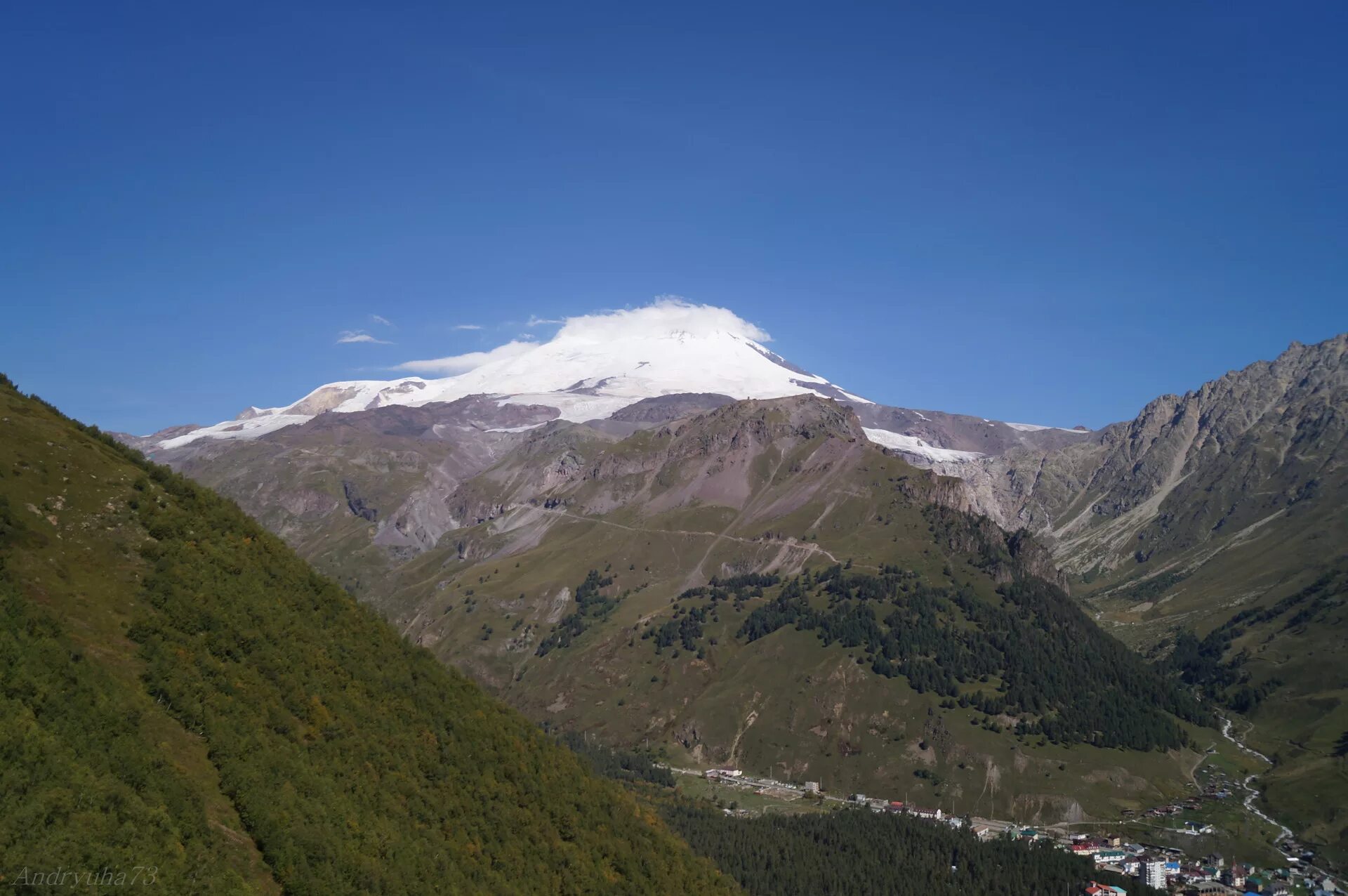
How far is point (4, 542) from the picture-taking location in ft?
208

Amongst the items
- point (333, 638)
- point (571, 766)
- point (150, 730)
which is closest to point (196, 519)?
point (333, 638)

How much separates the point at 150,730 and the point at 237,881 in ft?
43.0

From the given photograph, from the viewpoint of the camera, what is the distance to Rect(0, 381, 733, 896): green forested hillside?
47.0 meters

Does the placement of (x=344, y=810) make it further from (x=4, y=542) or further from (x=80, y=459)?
(x=80, y=459)

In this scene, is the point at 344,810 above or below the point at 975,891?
above

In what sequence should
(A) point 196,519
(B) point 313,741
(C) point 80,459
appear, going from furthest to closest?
(A) point 196,519
(C) point 80,459
(B) point 313,741

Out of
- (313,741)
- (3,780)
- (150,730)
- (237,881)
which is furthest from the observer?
(313,741)

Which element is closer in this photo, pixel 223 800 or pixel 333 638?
pixel 223 800

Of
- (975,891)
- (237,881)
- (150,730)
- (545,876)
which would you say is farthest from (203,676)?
(975,891)

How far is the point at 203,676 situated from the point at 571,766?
64837 mm

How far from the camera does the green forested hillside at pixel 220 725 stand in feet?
154

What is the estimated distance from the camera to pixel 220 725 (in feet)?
207

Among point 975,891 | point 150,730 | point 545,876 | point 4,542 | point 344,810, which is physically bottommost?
point 975,891

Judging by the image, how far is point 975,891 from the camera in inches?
7702
